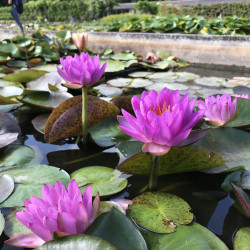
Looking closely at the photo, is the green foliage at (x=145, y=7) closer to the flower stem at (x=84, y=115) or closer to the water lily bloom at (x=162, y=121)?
the flower stem at (x=84, y=115)

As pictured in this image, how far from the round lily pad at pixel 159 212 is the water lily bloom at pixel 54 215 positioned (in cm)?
14

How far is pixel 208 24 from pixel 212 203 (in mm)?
3519

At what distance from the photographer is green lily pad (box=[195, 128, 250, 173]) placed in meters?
0.76

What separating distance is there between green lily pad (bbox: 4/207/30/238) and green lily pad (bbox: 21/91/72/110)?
64 cm

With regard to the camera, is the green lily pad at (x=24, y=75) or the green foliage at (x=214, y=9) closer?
the green lily pad at (x=24, y=75)

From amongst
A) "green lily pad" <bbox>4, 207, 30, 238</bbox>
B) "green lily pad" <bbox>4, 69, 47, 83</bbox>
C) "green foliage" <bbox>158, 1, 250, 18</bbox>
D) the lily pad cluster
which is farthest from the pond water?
"green foliage" <bbox>158, 1, 250, 18</bbox>

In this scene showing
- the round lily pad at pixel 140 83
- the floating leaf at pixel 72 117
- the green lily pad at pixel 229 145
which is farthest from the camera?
the round lily pad at pixel 140 83

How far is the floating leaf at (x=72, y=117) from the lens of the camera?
0.90 meters

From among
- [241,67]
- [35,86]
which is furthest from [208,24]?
[35,86]

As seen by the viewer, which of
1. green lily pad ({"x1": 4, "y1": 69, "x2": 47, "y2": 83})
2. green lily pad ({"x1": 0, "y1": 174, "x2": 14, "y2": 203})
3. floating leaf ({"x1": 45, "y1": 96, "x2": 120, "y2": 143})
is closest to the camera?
green lily pad ({"x1": 0, "y1": 174, "x2": 14, "y2": 203})

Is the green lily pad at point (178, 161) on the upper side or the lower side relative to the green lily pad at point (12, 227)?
upper

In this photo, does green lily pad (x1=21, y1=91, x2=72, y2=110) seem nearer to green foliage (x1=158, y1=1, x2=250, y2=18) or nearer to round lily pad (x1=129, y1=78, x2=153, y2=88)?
round lily pad (x1=129, y1=78, x2=153, y2=88)

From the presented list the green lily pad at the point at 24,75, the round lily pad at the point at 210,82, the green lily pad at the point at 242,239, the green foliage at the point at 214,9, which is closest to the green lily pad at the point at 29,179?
the green lily pad at the point at 242,239

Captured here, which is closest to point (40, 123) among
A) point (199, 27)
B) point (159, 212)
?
point (159, 212)
